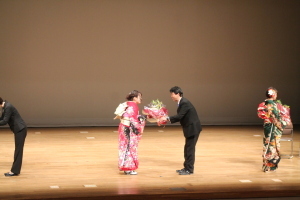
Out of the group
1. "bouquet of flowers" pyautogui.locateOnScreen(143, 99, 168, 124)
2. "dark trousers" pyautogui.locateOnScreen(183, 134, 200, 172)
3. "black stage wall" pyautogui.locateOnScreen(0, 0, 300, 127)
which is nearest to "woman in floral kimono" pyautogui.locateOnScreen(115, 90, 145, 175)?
"bouquet of flowers" pyautogui.locateOnScreen(143, 99, 168, 124)

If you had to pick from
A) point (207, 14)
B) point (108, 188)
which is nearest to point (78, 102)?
point (207, 14)

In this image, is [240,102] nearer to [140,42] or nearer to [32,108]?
[140,42]

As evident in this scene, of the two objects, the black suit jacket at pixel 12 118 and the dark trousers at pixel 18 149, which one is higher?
the black suit jacket at pixel 12 118

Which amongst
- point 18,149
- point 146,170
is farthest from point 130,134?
point 18,149

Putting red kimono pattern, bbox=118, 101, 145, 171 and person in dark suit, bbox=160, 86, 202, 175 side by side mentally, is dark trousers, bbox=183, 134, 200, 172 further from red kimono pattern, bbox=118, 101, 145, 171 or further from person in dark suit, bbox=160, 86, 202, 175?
red kimono pattern, bbox=118, 101, 145, 171

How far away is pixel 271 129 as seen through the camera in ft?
25.1

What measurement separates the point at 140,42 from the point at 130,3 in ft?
2.80

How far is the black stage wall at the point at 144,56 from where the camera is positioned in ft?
40.1

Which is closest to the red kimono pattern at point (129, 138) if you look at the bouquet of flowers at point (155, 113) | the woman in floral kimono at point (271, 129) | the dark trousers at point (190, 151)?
the bouquet of flowers at point (155, 113)

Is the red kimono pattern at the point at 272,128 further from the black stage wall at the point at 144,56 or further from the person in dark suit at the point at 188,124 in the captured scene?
the black stage wall at the point at 144,56

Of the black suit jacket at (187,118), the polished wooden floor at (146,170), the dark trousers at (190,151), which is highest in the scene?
the black suit jacket at (187,118)

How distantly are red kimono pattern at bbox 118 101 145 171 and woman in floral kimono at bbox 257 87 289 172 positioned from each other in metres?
1.65

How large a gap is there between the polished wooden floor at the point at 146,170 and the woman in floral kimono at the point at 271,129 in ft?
0.60

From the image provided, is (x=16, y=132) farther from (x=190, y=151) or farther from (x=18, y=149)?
(x=190, y=151)
